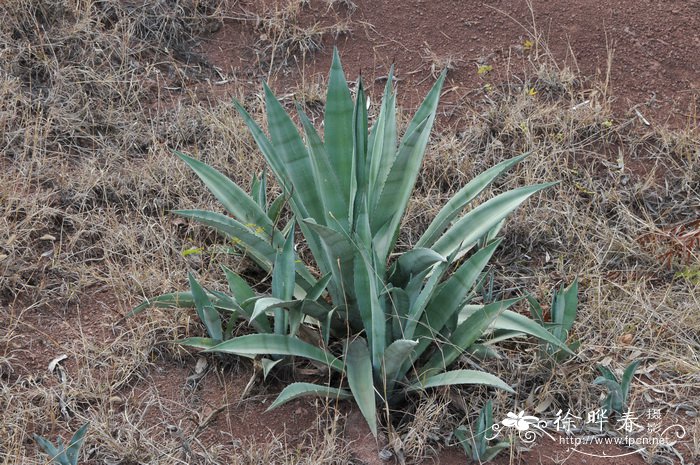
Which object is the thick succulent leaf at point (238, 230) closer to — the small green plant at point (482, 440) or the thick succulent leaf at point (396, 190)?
the thick succulent leaf at point (396, 190)

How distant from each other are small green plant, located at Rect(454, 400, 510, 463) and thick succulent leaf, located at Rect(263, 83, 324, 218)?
851mm

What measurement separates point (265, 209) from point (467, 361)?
0.98 meters

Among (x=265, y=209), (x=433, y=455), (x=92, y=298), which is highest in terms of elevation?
(x=265, y=209)

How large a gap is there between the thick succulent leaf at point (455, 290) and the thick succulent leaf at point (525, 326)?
7.0 inches

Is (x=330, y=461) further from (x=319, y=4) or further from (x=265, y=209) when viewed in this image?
(x=319, y=4)

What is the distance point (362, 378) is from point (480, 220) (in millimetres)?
690

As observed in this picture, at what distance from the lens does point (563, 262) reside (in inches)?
133

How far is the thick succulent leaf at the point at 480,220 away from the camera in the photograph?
2.77 meters

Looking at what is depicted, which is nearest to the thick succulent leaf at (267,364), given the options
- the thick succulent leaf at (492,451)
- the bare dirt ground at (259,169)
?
the bare dirt ground at (259,169)

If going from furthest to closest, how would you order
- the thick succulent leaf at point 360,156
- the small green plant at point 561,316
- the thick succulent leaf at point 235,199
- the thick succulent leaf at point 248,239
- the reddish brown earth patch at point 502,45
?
the reddish brown earth patch at point 502,45
the thick succulent leaf at point 235,199
the small green plant at point 561,316
the thick succulent leaf at point 248,239
the thick succulent leaf at point 360,156

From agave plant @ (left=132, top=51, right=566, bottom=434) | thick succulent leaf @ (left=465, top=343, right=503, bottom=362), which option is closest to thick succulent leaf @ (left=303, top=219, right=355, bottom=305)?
agave plant @ (left=132, top=51, right=566, bottom=434)

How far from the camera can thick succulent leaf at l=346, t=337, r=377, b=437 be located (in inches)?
98.7

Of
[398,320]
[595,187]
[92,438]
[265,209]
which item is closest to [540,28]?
[595,187]

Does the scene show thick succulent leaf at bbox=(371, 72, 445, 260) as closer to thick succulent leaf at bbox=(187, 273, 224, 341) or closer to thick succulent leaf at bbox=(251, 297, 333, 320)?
thick succulent leaf at bbox=(251, 297, 333, 320)
